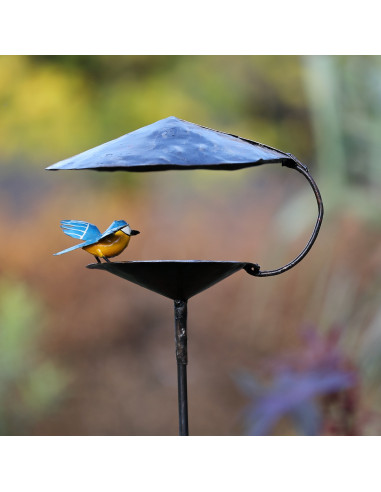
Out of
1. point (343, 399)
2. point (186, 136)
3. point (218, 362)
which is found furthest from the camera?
point (218, 362)

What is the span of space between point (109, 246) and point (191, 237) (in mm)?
2331

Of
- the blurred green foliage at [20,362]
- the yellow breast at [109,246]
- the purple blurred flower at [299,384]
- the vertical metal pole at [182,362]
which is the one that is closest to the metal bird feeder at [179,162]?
the vertical metal pole at [182,362]

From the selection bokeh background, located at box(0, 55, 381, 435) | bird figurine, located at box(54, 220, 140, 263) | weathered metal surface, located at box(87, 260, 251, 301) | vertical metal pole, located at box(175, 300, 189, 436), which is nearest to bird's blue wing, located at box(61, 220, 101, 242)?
bird figurine, located at box(54, 220, 140, 263)

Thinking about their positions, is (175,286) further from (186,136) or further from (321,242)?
(321,242)

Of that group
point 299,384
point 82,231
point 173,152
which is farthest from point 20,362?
point 173,152

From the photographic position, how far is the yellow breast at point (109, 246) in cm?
217

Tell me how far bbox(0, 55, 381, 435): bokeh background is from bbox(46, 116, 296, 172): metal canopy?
243 cm

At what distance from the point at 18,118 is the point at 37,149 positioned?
21 centimetres

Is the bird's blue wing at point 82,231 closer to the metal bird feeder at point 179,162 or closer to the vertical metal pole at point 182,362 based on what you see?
the metal bird feeder at point 179,162

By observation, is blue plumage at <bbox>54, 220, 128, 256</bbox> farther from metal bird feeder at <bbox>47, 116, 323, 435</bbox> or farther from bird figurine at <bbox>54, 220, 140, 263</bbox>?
metal bird feeder at <bbox>47, 116, 323, 435</bbox>

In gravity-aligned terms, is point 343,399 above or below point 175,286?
below

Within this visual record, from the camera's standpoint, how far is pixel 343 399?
4.30 metres

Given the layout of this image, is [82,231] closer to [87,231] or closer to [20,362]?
[87,231]

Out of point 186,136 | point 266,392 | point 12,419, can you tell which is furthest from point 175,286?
point 12,419
